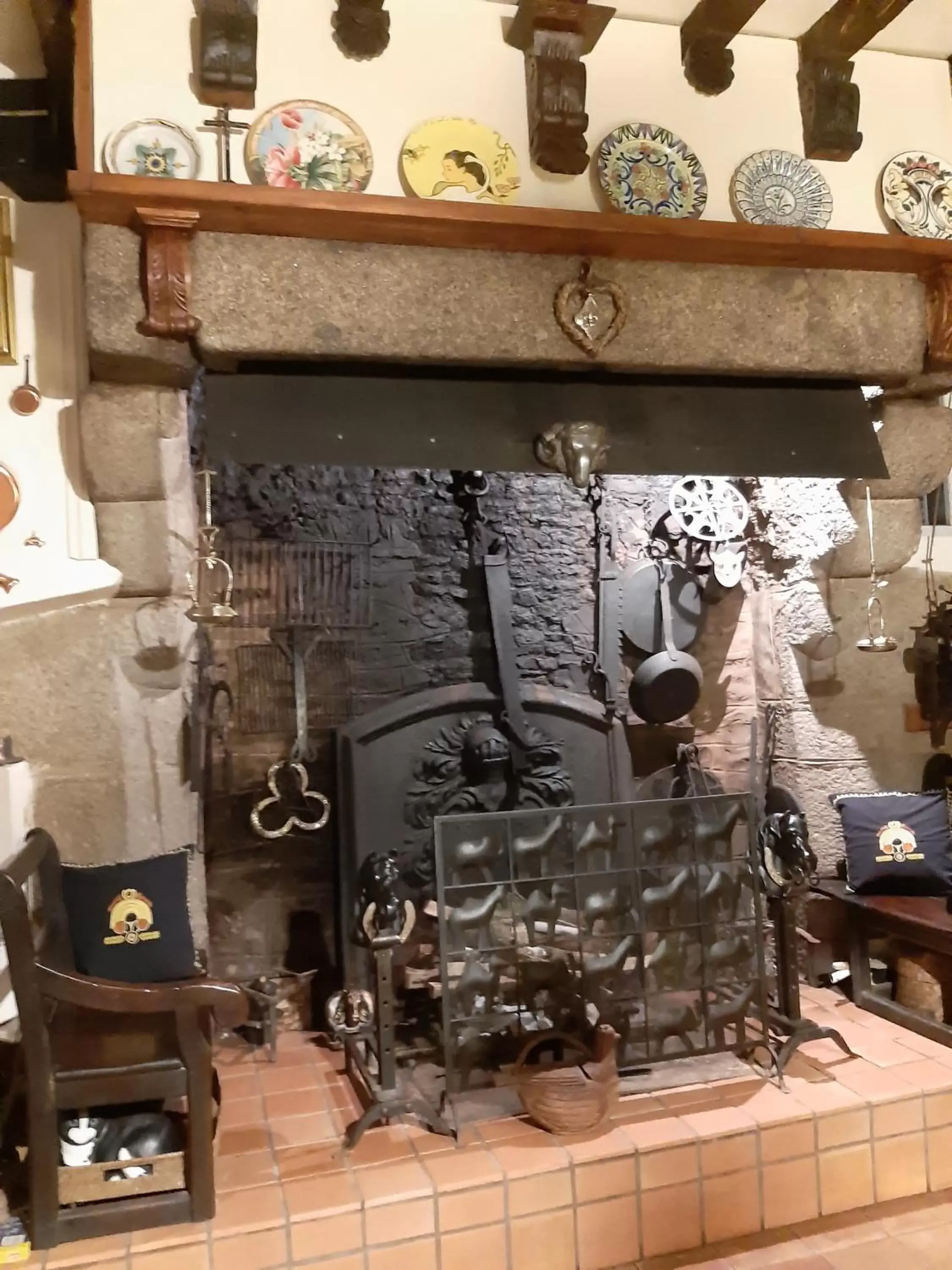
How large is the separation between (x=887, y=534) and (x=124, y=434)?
1964 millimetres

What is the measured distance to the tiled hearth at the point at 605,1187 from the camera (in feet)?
5.72

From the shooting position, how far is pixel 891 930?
8.09 ft

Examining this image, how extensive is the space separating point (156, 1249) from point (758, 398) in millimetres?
2111

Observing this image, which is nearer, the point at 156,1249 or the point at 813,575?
the point at 156,1249

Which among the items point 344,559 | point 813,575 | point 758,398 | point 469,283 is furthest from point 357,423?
point 813,575

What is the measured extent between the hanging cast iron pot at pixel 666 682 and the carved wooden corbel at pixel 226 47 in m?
1.67

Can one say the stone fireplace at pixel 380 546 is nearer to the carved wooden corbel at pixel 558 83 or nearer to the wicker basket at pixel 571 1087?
the carved wooden corbel at pixel 558 83

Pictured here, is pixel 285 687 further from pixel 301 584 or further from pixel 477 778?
pixel 477 778

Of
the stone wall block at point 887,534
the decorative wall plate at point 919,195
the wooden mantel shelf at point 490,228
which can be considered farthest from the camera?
the stone wall block at point 887,534

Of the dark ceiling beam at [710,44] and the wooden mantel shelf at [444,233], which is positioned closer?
the wooden mantel shelf at [444,233]

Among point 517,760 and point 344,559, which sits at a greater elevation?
point 344,559

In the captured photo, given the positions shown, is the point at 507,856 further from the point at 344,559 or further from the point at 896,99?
the point at 896,99

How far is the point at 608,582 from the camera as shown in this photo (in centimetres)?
287

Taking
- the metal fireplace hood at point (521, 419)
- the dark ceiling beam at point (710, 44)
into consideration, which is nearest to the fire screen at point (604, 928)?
the metal fireplace hood at point (521, 419)
